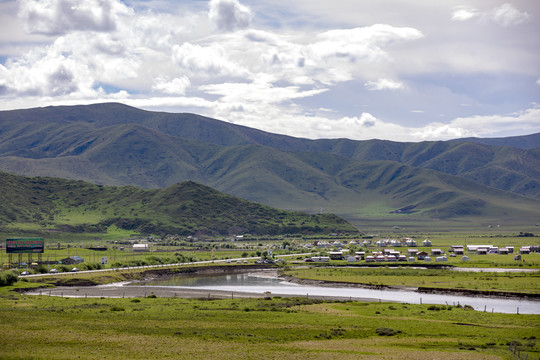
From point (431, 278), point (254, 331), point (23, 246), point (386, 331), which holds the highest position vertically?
point (23, 246)

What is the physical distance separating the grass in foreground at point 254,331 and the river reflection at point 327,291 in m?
9.08

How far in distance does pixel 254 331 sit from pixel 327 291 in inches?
1651

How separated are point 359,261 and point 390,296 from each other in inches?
2425

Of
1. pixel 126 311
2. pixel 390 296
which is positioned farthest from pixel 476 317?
pixel 126 311

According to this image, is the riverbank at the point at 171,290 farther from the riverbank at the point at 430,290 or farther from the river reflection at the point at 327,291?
the river reflection at the point at 327,291

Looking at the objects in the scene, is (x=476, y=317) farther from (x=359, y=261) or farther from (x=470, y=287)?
(x=359, y=261)

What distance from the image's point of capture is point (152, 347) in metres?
50.4

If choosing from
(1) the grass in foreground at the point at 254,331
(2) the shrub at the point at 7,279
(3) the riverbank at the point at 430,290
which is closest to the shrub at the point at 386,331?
(1) the grass in foreground at the point at 254,331

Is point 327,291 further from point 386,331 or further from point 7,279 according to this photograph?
point 7,279

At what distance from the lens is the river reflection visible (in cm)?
7925

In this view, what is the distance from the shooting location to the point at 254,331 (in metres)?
58.2

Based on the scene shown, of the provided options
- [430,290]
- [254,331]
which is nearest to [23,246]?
[430,290]

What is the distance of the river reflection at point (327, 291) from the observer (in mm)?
79250

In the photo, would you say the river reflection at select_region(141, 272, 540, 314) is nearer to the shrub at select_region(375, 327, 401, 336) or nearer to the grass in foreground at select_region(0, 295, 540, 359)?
the grass in foreground at select_region(0, 295, 540, 359)
